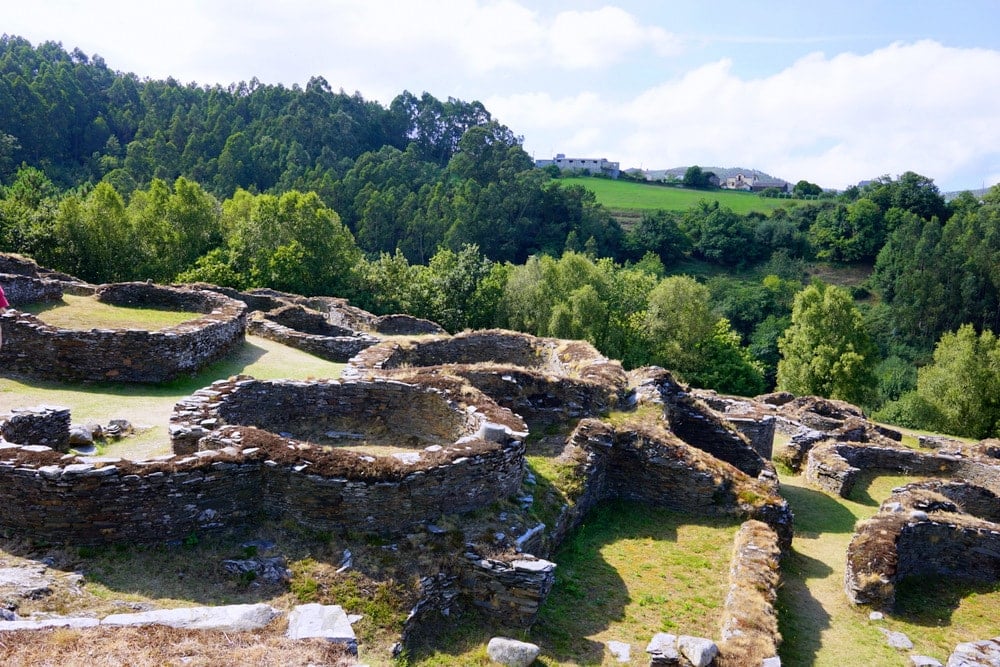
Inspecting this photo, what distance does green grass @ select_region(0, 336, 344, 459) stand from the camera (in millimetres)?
11734

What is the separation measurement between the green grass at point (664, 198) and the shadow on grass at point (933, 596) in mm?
117591

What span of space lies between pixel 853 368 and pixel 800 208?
276ft

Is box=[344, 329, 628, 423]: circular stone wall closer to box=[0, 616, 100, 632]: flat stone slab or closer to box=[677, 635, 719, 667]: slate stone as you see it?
box=[677, 635, 719, 667]: slate stone

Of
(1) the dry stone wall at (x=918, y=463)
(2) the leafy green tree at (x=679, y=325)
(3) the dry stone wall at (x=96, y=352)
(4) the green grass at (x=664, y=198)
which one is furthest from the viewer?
(4) the green grass at (x=664, y=198)

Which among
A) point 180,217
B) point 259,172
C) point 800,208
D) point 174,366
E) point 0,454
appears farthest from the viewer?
point 800,208

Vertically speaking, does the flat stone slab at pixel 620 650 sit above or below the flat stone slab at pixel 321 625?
below

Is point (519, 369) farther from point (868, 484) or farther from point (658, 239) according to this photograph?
point (658, 239)

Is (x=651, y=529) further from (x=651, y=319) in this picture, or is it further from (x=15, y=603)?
(x=651, y=319)

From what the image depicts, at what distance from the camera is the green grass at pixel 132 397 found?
11734 mm

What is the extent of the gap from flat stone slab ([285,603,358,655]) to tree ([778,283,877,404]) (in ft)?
152

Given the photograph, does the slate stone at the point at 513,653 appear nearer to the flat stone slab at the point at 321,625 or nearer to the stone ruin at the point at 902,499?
the flat stone slab at the point at 321,625

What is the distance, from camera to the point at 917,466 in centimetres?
2133

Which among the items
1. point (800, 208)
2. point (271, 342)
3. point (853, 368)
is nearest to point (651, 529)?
point (271, 342)

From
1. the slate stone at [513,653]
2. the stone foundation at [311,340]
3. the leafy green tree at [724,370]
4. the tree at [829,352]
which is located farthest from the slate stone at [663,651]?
the leafy green tree at [724,370]
